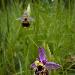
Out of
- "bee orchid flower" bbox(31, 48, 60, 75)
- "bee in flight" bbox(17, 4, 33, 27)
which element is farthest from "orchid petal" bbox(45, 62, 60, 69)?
"bee in flight" bbox(17, 4, 33, 27)

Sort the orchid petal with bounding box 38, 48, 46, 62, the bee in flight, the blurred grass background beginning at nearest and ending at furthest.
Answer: the orchid petal with bounding box 38, 48, 46, 62 < the blurred grass background < the bee in flight

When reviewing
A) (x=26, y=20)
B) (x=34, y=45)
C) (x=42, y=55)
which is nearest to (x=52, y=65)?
(x=42, y=55)

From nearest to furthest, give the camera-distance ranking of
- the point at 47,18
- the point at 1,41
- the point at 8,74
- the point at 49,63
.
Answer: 1. the point at 49,63
2. the point at 8,74
3. the point at 1,41
4. the point at 47,18

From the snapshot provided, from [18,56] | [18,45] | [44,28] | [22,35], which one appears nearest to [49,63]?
[18,56]

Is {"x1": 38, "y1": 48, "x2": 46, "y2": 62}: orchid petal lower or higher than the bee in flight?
lower

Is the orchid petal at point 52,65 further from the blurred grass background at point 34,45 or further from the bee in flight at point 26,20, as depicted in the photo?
the bee in flight at point 26,20

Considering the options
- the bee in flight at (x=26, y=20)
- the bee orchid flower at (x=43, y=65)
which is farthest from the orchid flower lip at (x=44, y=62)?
the bee in flight at (x=26, y=20)

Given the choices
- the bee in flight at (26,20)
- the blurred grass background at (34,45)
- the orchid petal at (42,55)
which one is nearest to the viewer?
the orchid petal at (42,55)

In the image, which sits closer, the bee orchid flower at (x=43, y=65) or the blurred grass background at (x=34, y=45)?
the bee orchid flower at (x=43, y=65)

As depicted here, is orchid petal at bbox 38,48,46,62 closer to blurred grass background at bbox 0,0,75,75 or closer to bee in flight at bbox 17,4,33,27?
blurred grass background at bbox 0,0,75,75

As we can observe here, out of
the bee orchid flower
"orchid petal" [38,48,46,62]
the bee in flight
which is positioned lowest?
the bee orchid flower

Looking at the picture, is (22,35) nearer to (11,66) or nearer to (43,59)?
(11,66)
